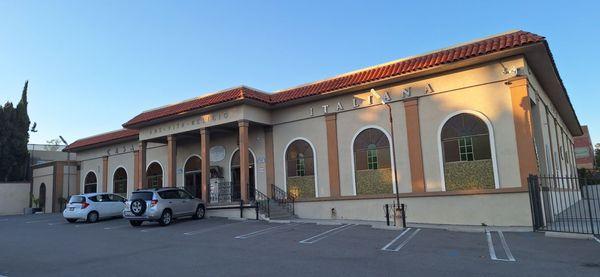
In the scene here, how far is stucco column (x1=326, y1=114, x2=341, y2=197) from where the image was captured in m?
19.9

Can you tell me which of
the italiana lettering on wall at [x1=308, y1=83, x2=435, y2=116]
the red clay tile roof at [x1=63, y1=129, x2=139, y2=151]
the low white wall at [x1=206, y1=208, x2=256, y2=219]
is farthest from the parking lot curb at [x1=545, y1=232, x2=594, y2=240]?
the red clay tile roof at [x1=63, y1=129, x2=139, y2=151]

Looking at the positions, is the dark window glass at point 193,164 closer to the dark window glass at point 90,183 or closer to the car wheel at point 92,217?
the car wheel at point 92,217

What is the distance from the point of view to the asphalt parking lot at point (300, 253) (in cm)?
855

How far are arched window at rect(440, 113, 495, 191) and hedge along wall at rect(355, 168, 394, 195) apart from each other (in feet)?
8.11

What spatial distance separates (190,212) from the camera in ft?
66.2

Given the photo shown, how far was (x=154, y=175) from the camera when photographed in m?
28.8

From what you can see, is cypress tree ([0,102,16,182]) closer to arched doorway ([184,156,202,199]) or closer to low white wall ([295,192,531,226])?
arched doorway ([184,156,202,199])

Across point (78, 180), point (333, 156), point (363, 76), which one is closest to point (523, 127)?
point (363, 76)

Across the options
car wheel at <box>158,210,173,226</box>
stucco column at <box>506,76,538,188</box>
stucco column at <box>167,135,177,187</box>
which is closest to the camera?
stucco column at <box>506,76,538,188</box>

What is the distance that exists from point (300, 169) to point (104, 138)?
1706cm

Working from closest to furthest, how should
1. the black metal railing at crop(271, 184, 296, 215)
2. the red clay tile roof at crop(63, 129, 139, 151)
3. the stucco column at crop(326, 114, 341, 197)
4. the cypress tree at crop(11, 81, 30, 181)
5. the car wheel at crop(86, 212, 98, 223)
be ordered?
the stucco column at crop(326, 114, 341, 197)
the black metal railing at crop(271, 184, 296, 215)
the car wheel at crop(86, 212, 98, 223)
the red clay tile roof at crop(63, 129, 139, 151)
the cypress tree at crop(11, 81, 30, 181)

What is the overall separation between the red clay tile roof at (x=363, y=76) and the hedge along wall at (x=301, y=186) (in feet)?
12.6

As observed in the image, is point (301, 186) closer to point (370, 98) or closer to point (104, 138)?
point (370, 98)

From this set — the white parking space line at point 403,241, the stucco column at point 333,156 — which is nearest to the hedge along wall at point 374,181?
the stucco column at point 333,156
